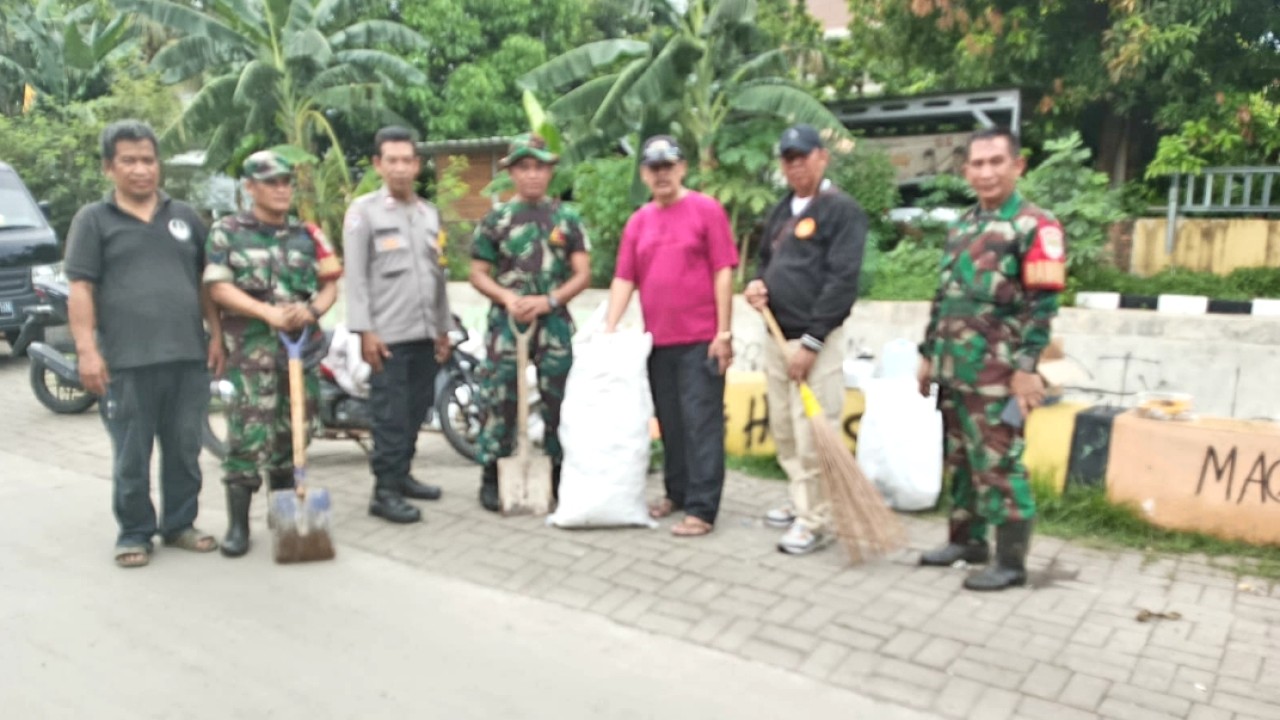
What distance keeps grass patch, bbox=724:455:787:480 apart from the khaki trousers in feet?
3.94

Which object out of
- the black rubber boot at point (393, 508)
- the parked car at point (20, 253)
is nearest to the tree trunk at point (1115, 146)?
the black rubber boot at point (393, 508)

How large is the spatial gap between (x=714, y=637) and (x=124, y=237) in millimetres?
2940

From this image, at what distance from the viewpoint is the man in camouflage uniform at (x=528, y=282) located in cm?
492

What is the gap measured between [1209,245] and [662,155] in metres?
7.04

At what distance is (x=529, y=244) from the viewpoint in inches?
195

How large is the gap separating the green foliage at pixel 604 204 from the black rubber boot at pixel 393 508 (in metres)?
6.18

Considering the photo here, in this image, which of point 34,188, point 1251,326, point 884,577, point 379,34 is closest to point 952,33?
point 1251,326

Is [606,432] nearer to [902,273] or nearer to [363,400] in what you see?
[363,400]

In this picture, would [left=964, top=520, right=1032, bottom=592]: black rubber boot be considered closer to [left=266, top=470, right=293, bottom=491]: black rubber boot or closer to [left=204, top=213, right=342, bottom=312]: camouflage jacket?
[left=266, top=470, right=293, bottom=491]: black rubber boot

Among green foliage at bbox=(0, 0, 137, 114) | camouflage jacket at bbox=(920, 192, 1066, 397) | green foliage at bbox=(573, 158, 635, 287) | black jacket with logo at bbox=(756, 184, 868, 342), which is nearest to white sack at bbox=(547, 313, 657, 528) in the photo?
black jacket with logo at bbox=(756, 184, 868, 342)

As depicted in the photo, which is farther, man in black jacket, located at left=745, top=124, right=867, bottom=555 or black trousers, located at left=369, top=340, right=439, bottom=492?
black trousers, located at left=369, top=340, right=439, bottom=492

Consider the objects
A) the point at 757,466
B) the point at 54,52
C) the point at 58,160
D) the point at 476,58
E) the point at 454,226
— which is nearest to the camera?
the point at 757,466

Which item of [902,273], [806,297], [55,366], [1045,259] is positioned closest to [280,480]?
[806,297]

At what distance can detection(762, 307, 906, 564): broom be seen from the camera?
4.28m
